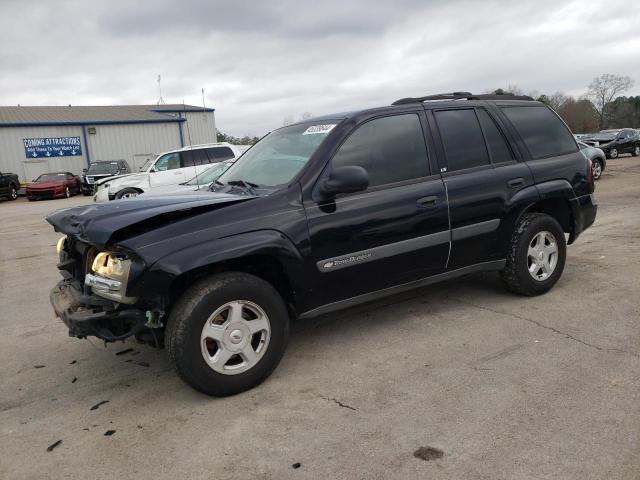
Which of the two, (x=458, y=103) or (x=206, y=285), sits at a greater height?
(x=458, y=103)

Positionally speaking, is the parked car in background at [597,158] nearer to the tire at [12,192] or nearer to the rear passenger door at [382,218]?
the rear passenger door at [382,218]

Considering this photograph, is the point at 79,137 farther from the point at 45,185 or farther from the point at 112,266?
the point at 112,266

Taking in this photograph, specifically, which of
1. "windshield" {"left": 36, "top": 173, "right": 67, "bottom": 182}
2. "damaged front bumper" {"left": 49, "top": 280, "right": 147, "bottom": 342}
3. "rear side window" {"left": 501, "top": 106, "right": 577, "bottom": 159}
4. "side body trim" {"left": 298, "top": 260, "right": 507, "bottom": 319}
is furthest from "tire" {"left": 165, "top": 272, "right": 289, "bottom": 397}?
"windshield" {"left": 36, "top": 173, "right": 67, "bottom": 182}

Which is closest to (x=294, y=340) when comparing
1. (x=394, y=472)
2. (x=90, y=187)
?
(x=394, y=472)

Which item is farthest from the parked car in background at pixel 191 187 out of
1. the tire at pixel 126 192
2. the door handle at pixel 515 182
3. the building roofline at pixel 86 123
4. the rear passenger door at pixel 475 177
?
the building roofline at pixel 86 123

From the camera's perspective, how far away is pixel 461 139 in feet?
A: 14.7

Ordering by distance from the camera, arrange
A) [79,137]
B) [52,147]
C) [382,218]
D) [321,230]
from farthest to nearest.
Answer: [79,137], [52,147], [382,218], [321,230]

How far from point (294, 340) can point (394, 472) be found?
189 centimetres

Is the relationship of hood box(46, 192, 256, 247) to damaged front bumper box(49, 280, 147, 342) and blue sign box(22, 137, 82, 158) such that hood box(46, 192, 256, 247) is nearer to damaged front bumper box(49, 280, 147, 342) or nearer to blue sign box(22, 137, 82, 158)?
damaged front bumper box(49, 280, 147, 342)

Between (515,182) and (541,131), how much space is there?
811mm

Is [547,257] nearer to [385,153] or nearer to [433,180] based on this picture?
[433,180]

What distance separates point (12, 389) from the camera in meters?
3.69

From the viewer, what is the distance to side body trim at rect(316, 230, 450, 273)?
3.70 meters

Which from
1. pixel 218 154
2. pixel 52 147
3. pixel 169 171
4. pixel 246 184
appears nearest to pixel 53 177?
pixel 52 147
